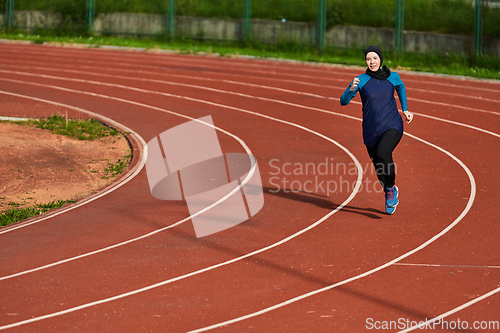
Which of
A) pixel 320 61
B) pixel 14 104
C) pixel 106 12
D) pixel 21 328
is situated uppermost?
pixel 106 12

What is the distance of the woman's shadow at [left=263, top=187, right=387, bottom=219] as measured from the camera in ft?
26.5

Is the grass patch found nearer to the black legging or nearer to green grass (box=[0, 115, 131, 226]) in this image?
green grass (box=[0, 115, 131, 226])

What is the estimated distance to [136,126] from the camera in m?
13.5

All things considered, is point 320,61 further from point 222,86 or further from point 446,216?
point 446,216

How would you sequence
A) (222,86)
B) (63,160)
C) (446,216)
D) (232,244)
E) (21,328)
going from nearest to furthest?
(21,328) → (232,244) → (446,216) → (63,160) → (222,86)

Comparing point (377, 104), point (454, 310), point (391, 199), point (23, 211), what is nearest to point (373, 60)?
point (377, 104)

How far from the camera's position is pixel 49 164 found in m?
10.7

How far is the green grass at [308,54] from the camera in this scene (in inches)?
841

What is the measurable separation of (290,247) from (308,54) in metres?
20.1

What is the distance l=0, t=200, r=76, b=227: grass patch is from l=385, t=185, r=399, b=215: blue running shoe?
446 cm

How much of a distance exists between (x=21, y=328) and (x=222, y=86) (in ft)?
44.2

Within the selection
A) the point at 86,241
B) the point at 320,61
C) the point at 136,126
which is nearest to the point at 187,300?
the point at 86,241

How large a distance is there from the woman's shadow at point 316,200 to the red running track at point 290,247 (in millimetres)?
28

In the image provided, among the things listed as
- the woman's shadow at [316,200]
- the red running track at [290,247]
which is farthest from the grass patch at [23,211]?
the woman's shadow at [316,200]
